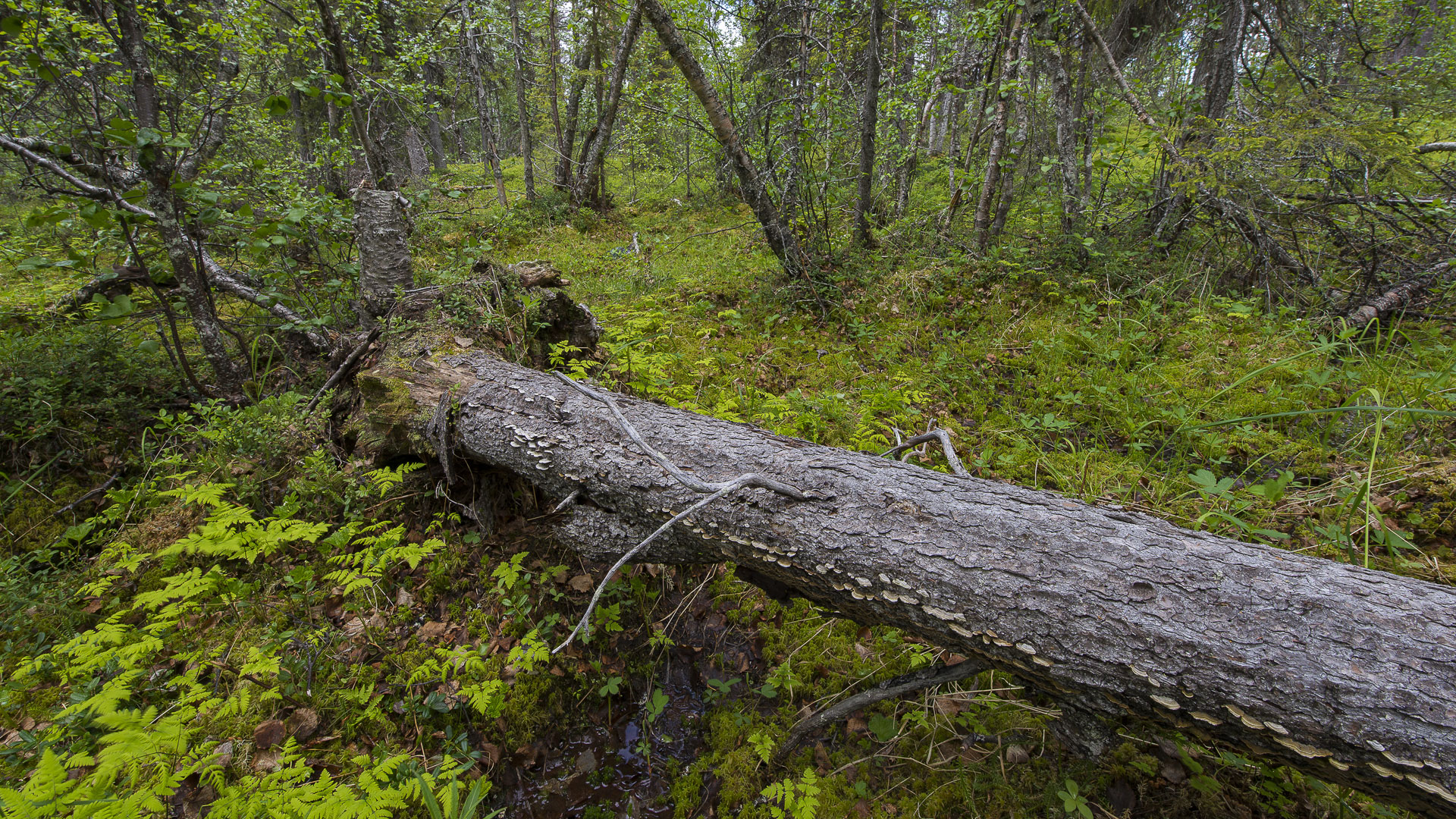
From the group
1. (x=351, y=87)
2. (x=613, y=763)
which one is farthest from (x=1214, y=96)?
(x=351, y=87)

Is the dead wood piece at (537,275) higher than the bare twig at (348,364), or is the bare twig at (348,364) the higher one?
the dead wood piece at (537,275)

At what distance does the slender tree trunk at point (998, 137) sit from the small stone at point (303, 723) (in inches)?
271

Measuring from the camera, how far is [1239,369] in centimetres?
370

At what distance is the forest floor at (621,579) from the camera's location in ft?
6.41

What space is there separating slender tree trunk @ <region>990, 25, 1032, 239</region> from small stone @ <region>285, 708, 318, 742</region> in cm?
724

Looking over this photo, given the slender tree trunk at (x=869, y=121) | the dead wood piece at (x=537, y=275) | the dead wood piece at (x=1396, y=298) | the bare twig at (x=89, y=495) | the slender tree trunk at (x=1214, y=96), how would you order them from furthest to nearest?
the slender tree trunk at (x=869, y=121) → the slender tree trunk at (x=1214, y=96) → the dead wood piece at (x=537, y=275) → the dead wood piece at (x=1396, y=298) → the bare twig at (x=89, y=495)

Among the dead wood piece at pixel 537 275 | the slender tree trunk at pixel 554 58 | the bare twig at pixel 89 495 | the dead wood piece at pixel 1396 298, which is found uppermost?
the slender tree trunk at pixel 554 58

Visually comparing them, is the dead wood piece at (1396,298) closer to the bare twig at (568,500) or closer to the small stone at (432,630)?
the bare twig at (568,500)

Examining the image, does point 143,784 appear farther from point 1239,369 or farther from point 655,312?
point 1239,369

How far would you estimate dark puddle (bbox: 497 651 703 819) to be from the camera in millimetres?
2047

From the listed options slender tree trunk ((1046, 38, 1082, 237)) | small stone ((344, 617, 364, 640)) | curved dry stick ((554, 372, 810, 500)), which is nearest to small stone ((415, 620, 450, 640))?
small stone ((344, 617, 364, 640))

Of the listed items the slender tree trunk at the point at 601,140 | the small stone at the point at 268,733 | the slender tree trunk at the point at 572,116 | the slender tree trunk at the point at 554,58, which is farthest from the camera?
the slender tree trunk at the point at 572,116

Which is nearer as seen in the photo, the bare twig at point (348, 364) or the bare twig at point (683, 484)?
the bare twig at point (683, 484)

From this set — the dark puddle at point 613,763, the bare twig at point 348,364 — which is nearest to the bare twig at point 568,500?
the dark puddle at point 613,763
